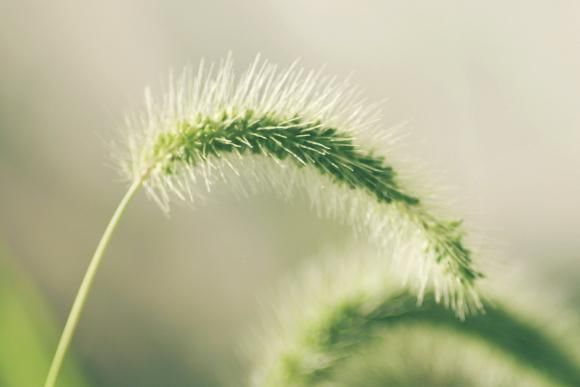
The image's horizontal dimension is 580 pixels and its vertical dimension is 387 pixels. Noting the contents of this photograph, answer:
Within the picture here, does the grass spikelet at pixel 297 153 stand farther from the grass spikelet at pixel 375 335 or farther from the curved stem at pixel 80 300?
the grass spikelet at pixel 375 335

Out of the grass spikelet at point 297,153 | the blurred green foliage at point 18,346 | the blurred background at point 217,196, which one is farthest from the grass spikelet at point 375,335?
the blurred background at point 217,196

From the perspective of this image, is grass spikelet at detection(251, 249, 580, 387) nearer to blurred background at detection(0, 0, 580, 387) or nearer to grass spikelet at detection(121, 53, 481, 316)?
grass spikelet at detection(121, 53, 481, 316)

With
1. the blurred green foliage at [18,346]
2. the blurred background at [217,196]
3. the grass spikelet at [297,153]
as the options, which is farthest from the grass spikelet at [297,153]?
the blurred background at [217,196]

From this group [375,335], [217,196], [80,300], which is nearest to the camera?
[80,300]

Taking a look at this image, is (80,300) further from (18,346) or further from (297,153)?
(297,153)

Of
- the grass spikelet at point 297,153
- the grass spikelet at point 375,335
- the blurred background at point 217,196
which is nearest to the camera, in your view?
the grass spikelet at point 297,153

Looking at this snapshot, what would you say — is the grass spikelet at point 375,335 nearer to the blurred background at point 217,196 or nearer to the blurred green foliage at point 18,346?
the blurred green foliage at point 18,346

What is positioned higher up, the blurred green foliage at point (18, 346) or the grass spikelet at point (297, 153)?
the grass spikelet at point (297, 153)

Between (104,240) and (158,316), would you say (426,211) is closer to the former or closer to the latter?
(104,240)

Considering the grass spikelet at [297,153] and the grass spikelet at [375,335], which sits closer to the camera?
the grass spikelet at [297,153]

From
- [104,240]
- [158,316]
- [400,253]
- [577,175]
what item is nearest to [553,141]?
[577,175]

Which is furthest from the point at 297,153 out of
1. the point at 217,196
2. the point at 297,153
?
the point at 217,196

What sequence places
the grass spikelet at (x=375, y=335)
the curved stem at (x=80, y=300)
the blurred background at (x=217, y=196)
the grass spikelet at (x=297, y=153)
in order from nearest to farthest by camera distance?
the curved stem at (x=80, y=300)
the grass spikelet at (x=297, y=153)
the grass spikelet at (x=375, y=335)
the blurred background at (x=217, y=196)
